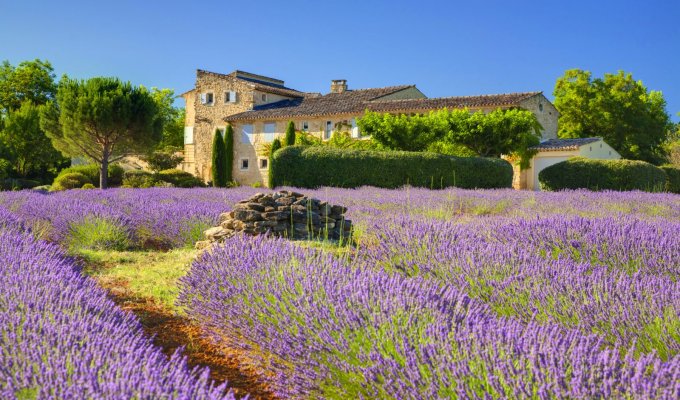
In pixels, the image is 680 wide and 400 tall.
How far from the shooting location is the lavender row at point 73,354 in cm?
143

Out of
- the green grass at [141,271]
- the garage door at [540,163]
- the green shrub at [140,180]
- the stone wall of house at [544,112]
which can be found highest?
the stone wall of house at [544,112]

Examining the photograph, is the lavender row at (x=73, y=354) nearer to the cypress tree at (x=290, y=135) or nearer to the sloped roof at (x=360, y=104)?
the sloped roof at (x=360, y=104)

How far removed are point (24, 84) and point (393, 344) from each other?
37.7 meters

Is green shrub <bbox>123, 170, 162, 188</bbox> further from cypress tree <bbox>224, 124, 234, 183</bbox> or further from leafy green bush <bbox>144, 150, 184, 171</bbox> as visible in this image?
cypress tree <bbox>224, 124, 234, 183</bbox>

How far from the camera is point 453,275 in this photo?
Answer: 3.15 meters

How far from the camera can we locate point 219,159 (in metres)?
29.4

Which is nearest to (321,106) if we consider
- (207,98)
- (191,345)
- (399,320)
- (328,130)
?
(328,130)

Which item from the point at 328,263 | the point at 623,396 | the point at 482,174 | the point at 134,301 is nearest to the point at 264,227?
the point at 134,301

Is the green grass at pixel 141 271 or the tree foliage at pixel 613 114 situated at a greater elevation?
the tree foliage at pixel 613 114

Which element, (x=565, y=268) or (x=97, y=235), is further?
(x=97, y=235)

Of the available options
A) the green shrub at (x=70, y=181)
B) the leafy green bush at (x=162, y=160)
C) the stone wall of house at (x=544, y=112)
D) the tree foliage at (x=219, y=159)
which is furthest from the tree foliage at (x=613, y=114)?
the green shrub at (x=70, y=181)

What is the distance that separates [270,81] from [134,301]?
35032mm

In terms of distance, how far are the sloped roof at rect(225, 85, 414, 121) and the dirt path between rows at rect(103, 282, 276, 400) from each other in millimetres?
24296

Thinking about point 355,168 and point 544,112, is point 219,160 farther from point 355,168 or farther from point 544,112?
point 544,112
